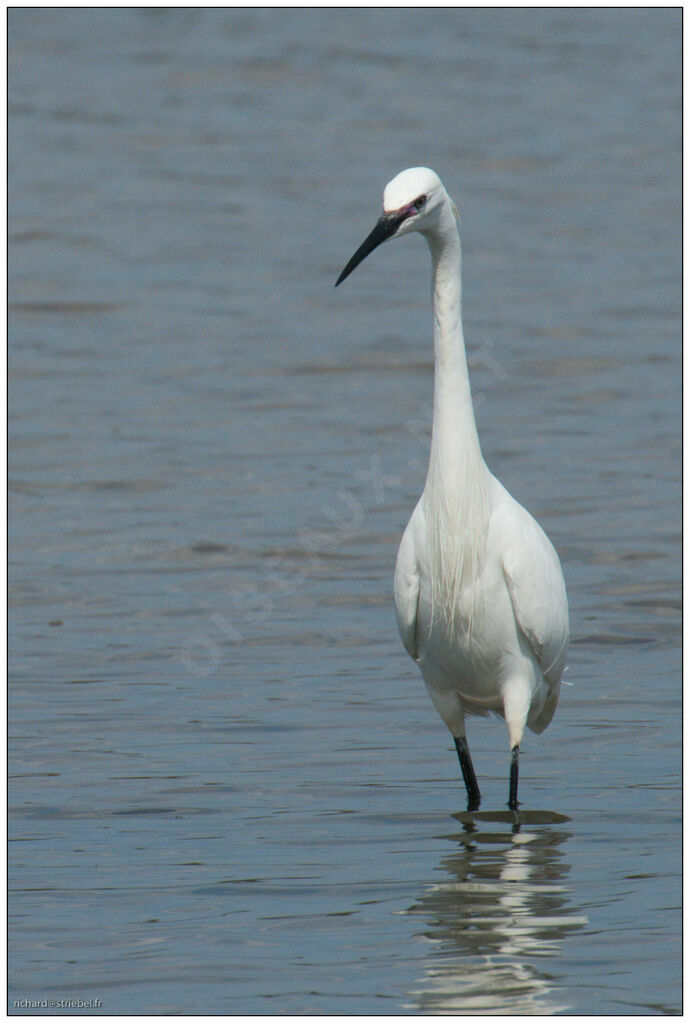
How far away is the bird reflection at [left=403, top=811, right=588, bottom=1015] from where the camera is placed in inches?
195

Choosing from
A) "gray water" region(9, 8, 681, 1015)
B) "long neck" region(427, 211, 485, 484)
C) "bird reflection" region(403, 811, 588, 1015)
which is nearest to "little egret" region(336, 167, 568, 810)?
"long neck" region(427, 211, 485, 484)

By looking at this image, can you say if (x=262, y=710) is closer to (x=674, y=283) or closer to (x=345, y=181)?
(x=674, y=283)

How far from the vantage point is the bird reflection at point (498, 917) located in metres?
4.94

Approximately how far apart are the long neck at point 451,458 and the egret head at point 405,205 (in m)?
0.15

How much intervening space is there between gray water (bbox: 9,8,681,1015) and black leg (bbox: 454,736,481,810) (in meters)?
0.07

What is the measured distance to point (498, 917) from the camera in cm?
555

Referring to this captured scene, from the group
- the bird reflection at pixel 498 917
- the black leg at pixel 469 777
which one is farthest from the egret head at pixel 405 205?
the bird reflection at pixel 498 917

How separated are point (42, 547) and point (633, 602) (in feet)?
11.2

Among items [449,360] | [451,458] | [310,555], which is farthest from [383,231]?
[310,555]

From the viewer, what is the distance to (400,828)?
641cm

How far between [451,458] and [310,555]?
3603 mm

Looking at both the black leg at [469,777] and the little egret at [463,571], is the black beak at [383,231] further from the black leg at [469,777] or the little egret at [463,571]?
the black leg at [469,777]

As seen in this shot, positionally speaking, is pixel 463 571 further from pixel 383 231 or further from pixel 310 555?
pixel 310 555

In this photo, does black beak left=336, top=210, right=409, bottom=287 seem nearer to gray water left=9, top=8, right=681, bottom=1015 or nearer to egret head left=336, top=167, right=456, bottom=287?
egret head left=336, top=167, right=456, bottom=287
